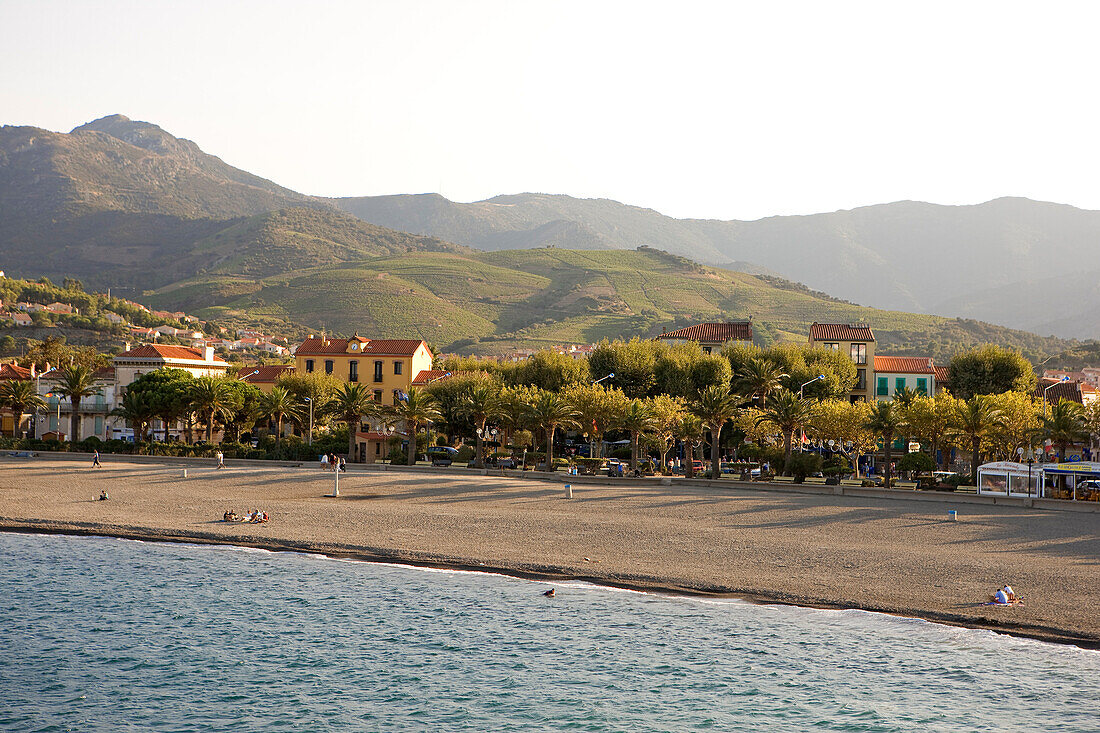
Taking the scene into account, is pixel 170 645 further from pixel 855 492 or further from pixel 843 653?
pixel 855 492

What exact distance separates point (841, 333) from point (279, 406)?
191 feet

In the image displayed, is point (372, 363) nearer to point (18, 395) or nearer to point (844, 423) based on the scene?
point (18, 395)

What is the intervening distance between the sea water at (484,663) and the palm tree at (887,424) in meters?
33.3

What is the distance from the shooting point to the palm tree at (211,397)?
7281 centimetres

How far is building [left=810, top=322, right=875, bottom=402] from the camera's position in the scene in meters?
95.1

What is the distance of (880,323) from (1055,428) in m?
142

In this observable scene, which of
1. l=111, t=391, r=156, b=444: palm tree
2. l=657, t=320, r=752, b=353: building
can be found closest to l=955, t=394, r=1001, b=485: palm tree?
l=657, t=320, r=752, b=353: building

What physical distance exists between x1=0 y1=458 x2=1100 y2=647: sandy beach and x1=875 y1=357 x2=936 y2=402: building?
1756 inches

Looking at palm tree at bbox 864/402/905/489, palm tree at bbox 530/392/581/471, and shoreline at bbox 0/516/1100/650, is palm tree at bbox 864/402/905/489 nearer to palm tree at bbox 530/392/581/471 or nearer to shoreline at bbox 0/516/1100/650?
palm tree at bbox 530/392/581/471

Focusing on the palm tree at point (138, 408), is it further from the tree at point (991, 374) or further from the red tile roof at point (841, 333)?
the tree at point (991, 374)

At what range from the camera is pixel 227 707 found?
21.5m

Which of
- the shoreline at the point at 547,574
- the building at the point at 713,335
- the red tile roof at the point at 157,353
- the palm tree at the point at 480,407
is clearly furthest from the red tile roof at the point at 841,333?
the shoreline at the point at 547,574

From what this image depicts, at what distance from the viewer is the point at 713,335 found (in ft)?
340

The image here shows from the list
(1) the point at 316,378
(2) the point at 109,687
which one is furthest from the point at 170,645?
(1) the point at 316,378
